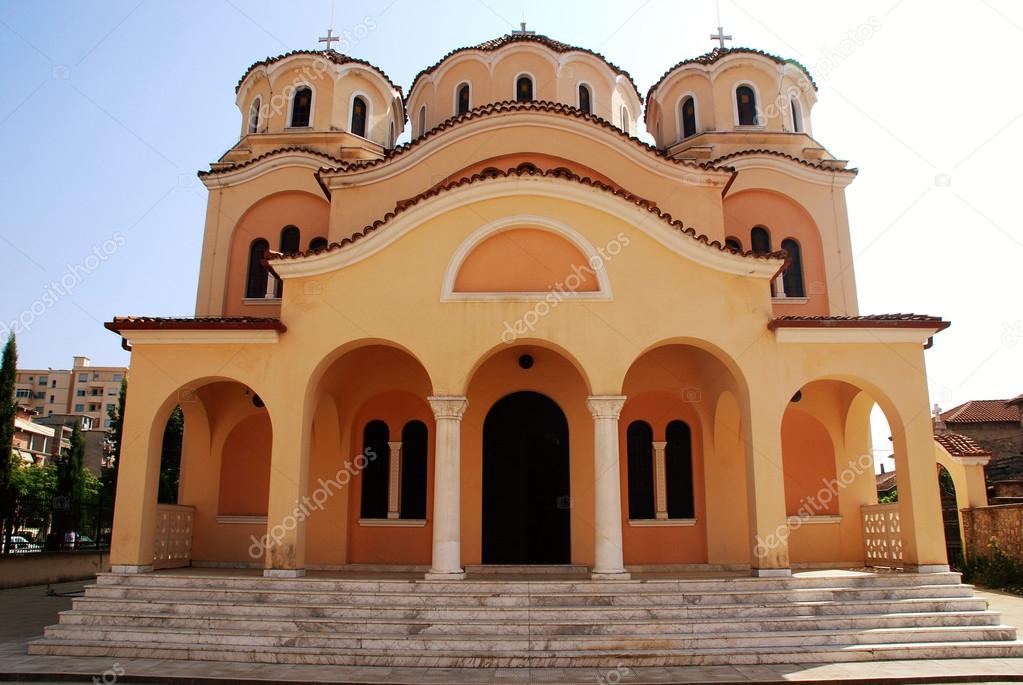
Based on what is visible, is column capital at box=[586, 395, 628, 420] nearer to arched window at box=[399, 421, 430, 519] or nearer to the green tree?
arched window at box=[399, 421, 430, 519]

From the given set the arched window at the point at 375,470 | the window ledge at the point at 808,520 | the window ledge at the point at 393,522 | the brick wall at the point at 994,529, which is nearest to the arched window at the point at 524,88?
the arched window at the point at 375,470

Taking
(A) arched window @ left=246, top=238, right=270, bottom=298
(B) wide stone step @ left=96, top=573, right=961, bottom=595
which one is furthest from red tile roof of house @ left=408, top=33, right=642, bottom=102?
(B) wide stone step @ left=96, top=573, right=961, bottom=595

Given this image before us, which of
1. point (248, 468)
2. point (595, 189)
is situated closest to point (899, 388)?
point (595, 189)

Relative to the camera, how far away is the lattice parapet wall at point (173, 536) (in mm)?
12609

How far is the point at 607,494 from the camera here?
1102 centimetres

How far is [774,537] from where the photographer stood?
11047mm

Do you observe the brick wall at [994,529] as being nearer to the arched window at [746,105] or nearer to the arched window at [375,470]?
the arched window at [746,105]

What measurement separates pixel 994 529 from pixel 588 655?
1185 centimetres

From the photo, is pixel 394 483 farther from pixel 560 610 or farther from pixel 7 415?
pixel 7 415

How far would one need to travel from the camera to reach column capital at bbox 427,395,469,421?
11.4 m

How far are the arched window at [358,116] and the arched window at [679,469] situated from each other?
33.9ft

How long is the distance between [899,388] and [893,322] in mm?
1026

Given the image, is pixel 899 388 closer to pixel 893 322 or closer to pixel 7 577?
pixel 893 322

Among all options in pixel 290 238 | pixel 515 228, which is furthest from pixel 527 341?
pixel 290 238
